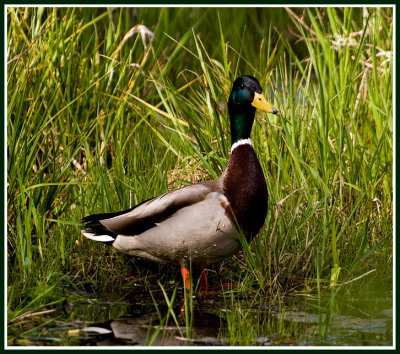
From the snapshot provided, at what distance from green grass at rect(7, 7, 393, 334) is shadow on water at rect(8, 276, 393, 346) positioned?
0.15 metres

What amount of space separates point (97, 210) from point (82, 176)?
30cm

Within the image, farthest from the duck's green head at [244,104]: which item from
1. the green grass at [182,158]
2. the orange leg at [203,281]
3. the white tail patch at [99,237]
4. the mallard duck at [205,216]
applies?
the white tail patch at [99,237]

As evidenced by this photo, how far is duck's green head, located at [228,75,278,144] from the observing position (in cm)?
538

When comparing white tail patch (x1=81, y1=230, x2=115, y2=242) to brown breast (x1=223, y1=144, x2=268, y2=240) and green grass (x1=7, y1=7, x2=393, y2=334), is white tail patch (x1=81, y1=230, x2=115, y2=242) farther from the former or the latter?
brown breast (x1=223, y1=144, x2=268, y2=240)

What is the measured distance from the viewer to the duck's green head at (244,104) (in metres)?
5.38

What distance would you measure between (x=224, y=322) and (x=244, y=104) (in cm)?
148

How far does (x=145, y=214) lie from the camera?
17.6 feet

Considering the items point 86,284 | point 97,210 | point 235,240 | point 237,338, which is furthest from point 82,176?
point 237,338

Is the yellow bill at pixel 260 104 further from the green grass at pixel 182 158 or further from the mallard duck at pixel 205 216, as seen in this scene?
the green grass at pixel 182 158

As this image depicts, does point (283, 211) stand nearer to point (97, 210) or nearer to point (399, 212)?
point (399, 212)

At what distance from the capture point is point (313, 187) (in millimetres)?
5879

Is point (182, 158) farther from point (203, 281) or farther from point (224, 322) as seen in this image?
point (224, 322)

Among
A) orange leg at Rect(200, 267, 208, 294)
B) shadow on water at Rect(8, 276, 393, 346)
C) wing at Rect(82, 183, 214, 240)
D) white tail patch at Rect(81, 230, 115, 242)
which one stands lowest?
shadow on water at Rect(8, 276, 393, 346)

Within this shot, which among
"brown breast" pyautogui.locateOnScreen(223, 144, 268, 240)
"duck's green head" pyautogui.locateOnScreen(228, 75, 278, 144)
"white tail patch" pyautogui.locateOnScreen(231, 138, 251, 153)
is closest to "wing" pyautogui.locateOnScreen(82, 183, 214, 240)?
"brown breast" pyautogui.locateOnScreen(223, 144, 268, 240)
